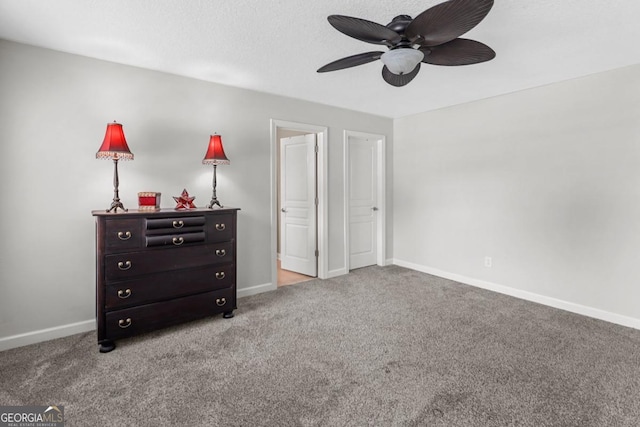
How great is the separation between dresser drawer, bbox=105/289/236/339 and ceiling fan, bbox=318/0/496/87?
2215 mm

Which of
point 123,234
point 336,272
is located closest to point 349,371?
point 123,234

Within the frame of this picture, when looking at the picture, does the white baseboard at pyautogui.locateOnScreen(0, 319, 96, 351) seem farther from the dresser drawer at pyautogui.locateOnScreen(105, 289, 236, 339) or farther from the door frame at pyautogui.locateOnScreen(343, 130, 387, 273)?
the door frame at pyautogui.locateOnScreen(343, 130, 387, 273)

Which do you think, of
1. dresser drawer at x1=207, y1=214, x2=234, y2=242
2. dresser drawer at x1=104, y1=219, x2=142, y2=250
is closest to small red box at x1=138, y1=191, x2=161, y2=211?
dresser drawer at x1=104, y1=219, x2=142, y2=250

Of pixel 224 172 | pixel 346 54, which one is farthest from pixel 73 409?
pixel 346 54

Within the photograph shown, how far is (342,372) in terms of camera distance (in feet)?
7.06

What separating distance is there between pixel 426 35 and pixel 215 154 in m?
2.12

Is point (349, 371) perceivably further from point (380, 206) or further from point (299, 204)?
point (380, 206)

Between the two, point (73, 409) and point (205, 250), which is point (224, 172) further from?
point (73, 409)

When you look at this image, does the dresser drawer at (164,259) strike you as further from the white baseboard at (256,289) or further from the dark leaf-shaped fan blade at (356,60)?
the dark leaf-shaped fan blade at (356,60)

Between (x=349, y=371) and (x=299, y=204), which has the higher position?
(x=299, y=204)

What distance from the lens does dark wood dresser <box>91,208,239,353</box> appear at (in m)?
2.43

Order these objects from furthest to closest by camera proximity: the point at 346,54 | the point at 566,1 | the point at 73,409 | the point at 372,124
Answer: the point at 372,124 < the point at 346,54 < the point at 566,1 < the point at 73,409

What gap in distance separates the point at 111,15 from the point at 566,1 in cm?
290

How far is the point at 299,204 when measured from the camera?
4.61 metres
